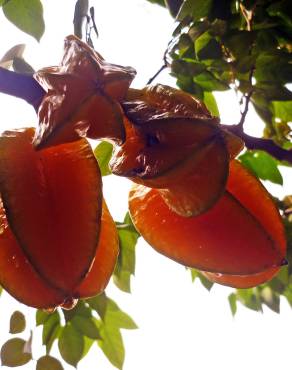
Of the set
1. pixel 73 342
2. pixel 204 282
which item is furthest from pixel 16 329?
pixel 204 282

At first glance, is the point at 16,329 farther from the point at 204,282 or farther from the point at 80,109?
→ the point at 80,109

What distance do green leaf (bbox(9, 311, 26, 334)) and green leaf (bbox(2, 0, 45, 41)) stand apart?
0.60 m

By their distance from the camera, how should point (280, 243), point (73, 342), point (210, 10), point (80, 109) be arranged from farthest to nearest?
1. point (73, 342)
2. point (210, 10)
3. point (280, 243)
4. point (80, 109)

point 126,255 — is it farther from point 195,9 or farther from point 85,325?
point 195,9

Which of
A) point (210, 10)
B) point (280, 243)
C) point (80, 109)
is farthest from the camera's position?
point (210, 10)

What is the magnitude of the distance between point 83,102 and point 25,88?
134 millimetres

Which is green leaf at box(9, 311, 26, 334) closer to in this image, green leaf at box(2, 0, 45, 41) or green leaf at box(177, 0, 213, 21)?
green leaf at box(2, 0, 45, 41)

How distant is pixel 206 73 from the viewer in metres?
1.13

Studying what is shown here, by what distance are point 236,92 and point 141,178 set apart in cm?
55

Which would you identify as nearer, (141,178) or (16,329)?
(141,178)

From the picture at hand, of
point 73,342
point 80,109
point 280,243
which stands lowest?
point 73,342

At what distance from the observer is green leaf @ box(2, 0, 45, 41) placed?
1.11 meters

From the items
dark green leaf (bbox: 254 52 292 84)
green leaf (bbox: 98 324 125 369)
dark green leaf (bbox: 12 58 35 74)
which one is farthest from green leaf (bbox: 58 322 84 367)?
dark green leaf (bbox: 254 52 292 84)

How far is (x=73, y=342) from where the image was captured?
1.20 meters
